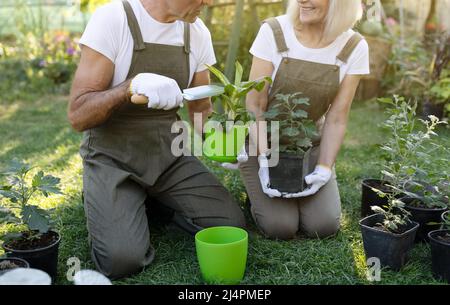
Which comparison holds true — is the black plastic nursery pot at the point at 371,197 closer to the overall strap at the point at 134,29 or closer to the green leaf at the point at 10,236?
the overall strap at the point at 134,29

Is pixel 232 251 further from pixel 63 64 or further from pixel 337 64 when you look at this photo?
pixel 63 64

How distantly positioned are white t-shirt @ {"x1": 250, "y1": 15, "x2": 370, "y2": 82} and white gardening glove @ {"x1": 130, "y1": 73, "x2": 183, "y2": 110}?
1.94ft

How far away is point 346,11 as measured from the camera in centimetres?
221

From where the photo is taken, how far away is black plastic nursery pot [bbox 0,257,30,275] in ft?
5.53

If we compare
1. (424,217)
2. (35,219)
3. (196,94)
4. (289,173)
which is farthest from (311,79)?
(35,219)

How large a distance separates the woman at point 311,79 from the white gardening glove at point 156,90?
1.88 ft

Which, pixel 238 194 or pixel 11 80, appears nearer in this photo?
pixel 238 194

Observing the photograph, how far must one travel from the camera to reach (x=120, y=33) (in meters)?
1.98

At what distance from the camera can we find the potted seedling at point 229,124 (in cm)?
203

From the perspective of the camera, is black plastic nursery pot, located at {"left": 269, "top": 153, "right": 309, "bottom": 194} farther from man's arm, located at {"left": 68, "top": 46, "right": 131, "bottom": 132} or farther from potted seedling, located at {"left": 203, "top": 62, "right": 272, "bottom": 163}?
man's arm, located at {"left": 68, "top": 46, "right": 131, "bottom": 132}

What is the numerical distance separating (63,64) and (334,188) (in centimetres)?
417

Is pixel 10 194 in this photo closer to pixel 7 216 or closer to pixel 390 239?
pixel 7 216
